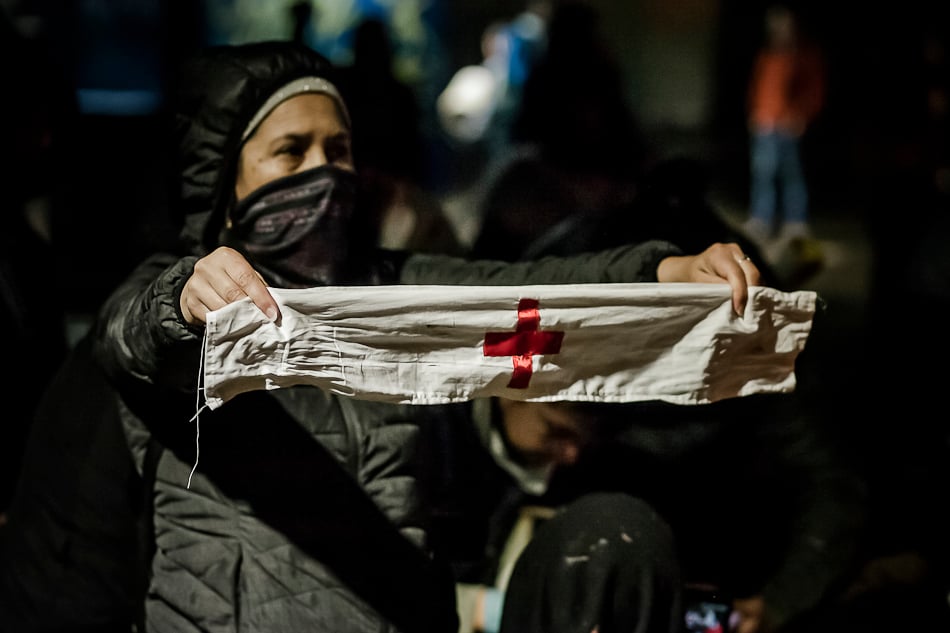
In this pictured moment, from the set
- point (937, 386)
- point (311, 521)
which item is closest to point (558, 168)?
point (937, 386)

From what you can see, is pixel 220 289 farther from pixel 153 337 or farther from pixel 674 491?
pixel 674 491

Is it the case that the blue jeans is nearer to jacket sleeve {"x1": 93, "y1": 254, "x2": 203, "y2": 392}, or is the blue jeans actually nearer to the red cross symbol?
the red cross symbol

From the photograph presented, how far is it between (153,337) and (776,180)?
4.60 m

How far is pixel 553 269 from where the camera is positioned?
2.24 metres

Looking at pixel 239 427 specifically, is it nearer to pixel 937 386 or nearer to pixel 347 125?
pixel 347 125

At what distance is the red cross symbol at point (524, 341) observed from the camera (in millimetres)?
1855

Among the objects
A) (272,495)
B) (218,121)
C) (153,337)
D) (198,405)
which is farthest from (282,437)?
(218,121)

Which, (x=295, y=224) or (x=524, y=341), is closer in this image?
(x=524, y=341)

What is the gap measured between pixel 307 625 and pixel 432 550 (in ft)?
1.02

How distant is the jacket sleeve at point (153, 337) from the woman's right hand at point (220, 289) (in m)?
0.03

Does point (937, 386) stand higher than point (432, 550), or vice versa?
point (432, 550)

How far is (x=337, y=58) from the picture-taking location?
10.6ft

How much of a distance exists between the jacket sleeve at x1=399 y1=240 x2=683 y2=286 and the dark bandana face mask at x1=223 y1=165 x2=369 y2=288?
25 cm

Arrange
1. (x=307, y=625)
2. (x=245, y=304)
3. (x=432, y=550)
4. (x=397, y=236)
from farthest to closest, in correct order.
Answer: (x=397, y=236) → (x=432, y=550) → (x=307, y=625) → (x=245, y=304)
